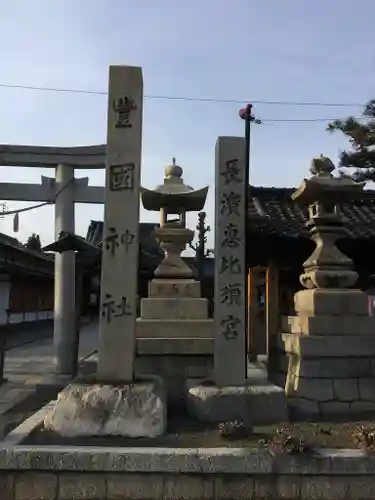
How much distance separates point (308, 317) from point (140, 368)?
252 centimetres

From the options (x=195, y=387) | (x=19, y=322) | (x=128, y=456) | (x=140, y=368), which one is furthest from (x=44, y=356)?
(x=128, y=456)

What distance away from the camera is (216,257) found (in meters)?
6.87

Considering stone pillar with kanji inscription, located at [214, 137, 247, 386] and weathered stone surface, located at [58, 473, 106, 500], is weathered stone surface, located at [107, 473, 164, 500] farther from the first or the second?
stone pillar with kanji inscription, located at [214, 137, 247, 386]

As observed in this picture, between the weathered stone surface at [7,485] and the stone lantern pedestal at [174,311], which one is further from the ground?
the stone lantern pedestal at [174,311]

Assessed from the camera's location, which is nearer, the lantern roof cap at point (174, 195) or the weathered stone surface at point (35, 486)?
the weathered stone surface at point (35, 486)

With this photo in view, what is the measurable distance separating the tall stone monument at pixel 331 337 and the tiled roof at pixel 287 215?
3.91 ft

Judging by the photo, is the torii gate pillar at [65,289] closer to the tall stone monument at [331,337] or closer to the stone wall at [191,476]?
the tall stone monument at [331,337]

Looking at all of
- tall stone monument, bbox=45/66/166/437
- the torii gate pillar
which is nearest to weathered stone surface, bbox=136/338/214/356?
tall stone monument, bbox=45/66/166/437

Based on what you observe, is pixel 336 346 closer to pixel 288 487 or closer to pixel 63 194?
pixel 288 487

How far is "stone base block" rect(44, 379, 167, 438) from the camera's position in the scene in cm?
550

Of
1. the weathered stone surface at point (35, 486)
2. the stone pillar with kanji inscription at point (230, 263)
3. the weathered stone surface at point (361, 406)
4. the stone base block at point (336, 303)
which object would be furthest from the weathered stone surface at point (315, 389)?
the weathered stone surface at point (35, 486)

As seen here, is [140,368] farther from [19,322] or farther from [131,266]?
[19,322]

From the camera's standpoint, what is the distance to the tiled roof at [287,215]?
30.7 feet

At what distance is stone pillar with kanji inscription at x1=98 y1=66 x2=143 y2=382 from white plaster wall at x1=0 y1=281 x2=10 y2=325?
1670cm
